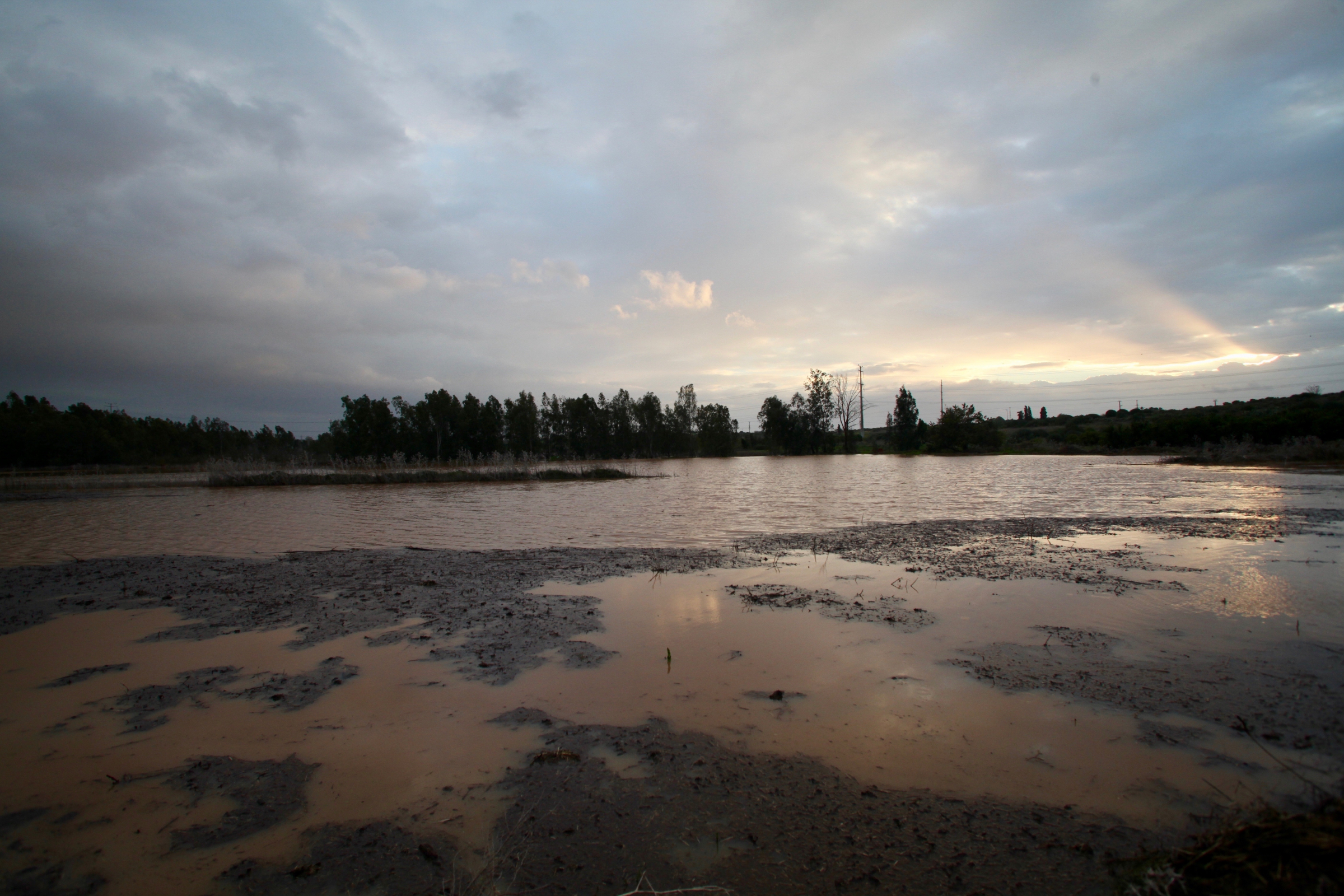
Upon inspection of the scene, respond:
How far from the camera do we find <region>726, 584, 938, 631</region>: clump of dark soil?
5.19 m

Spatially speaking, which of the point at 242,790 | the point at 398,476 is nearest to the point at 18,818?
the point at 242,790

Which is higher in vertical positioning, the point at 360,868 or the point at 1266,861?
the point at 1266,861

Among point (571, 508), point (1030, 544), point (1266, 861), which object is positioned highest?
point (1266, 861)

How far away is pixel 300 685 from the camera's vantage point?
3973 mm

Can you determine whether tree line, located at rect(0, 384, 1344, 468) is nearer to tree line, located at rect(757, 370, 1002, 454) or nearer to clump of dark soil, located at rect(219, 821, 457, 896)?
tree line, located at rect(757, 370, 1002, 454)

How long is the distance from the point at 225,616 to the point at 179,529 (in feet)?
31.7

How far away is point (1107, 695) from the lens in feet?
11.5

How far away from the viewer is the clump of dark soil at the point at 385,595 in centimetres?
493

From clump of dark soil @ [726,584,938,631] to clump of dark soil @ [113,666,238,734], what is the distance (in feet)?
14.3

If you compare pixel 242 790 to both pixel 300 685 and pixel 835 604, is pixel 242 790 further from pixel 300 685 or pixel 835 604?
pixel 835 604

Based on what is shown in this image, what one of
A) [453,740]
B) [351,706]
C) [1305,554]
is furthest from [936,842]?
[1305,554]

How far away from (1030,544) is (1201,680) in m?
5.65

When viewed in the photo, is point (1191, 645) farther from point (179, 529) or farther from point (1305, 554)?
point (179, 529)

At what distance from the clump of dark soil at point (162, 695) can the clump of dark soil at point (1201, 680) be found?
209 inches
